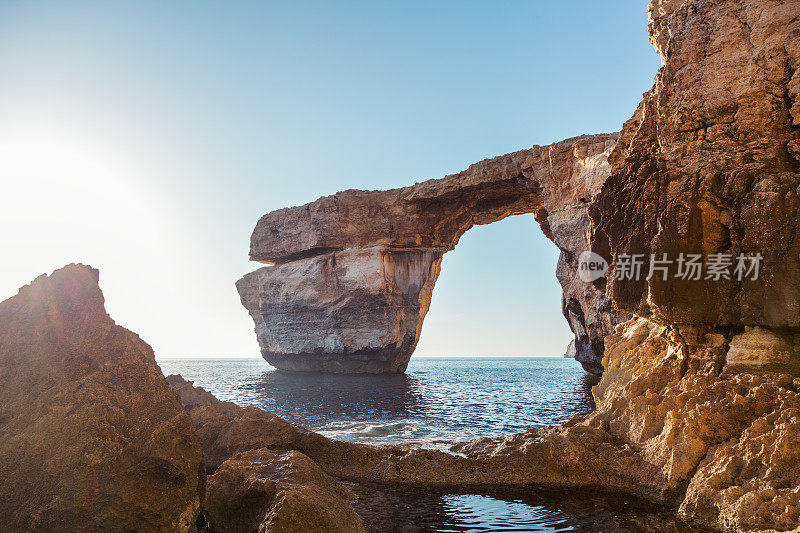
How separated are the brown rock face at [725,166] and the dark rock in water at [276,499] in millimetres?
4638

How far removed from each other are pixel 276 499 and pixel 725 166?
6092 mm

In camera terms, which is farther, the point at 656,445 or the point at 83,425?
the point at 656,445

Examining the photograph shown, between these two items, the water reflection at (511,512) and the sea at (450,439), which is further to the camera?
the sea at (450,439)

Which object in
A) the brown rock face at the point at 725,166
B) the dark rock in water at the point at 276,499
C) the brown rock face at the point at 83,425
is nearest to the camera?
the brown rock face at the point at 83,425

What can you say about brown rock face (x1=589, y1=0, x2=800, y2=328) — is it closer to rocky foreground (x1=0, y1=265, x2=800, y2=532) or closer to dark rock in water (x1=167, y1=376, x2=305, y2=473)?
rocky foreground (x1=0, y1=265, x2=800, y2=532)

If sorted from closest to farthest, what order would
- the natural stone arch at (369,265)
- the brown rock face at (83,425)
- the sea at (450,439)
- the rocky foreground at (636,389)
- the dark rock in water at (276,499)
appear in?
the brown rock face at (83,425)
the rocky foreground at (636,389)
the dark rock in water at (276,499)
the sea at (450,439)
the natural stone arch at (369,265)

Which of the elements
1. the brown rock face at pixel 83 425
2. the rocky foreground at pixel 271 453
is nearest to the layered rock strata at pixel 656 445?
the rocky foreground at pixel 271 453

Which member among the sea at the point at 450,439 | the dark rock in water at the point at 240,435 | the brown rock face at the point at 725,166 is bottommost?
the sea at the point at 450,439

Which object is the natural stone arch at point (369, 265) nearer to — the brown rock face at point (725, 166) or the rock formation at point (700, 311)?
the rock formation at point (700, 311)

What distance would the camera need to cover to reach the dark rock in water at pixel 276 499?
386 cm

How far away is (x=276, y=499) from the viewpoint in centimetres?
407

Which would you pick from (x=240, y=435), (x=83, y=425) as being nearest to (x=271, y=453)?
(x=240, y=435)

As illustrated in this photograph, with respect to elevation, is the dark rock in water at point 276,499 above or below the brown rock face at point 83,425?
below

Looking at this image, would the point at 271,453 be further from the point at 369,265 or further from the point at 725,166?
the point at 369,265
